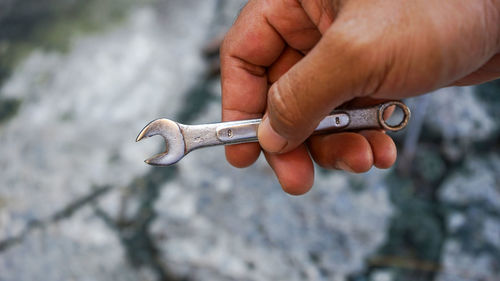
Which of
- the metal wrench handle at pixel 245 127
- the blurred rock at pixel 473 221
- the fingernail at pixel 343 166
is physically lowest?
the blurred rock at pixel 473 221

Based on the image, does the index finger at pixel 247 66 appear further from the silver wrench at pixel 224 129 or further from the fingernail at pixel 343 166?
the fingernail at pixel 343 166

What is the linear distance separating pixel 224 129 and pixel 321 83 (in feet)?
1.19

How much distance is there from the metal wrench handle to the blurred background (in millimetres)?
538

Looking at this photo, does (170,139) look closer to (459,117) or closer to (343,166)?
(343,166)

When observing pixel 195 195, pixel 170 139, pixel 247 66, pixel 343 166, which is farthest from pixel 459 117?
pixel 170 139

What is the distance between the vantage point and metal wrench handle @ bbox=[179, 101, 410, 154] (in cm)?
104

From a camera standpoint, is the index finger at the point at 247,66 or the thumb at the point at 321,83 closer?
the thumb at the point at 321,83

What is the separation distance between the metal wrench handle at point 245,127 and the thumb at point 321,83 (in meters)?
0.16

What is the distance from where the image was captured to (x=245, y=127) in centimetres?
105

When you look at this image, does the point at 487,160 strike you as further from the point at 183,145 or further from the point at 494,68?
the point at 183,145

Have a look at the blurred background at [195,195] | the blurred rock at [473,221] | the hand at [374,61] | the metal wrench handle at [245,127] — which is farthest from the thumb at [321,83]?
the blurred rock at [473,221]

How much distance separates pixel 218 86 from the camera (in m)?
1.91

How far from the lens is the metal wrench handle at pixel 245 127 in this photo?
3.43 feet

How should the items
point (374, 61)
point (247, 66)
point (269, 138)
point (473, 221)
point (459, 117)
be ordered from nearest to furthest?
point (374, 61) < point (269, 138) < point (247, 66) < point (473, 221) < point (459, 117)
